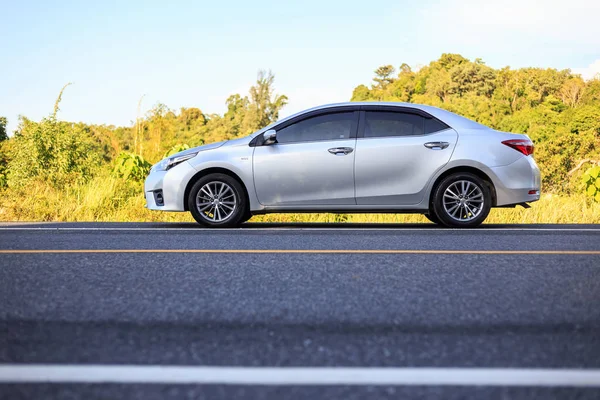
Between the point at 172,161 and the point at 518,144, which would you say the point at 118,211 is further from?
the point at 518,144

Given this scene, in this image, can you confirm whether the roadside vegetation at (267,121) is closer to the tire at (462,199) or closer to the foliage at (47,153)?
the foliage at (47,153)

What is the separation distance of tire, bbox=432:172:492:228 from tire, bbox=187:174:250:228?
2576mm

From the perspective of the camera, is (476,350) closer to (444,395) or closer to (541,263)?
(444,395)

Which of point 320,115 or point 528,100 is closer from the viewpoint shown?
point 320,115

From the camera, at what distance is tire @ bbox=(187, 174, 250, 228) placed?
10.0 m

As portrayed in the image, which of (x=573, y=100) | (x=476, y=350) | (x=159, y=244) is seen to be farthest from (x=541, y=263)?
(x=573, y=100)

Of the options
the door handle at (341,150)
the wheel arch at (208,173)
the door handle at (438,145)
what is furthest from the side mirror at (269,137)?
the door handle at (438,145)

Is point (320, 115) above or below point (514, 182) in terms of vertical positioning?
above

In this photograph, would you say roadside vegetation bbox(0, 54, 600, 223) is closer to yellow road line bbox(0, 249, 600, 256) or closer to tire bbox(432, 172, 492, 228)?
tire bbox(432, 172, 492, 228)

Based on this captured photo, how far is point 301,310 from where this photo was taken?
4.34 metres

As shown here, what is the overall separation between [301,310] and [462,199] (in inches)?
235

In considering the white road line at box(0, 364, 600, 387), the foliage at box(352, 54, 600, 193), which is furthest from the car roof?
the foliage at box(352, 54, 600, 193)

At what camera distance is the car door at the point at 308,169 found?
9883mm

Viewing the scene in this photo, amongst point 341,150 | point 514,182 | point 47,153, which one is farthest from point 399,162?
point 47,153
